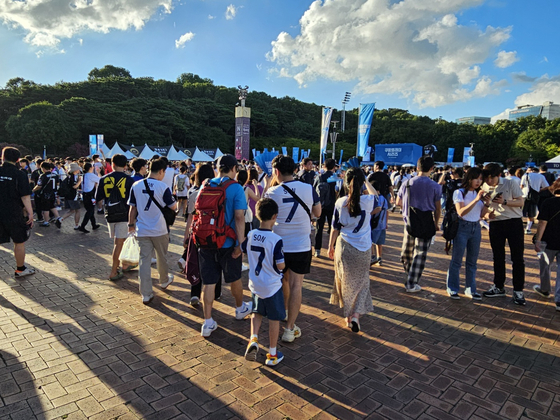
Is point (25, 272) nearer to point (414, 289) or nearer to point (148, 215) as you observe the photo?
point (148, 215)

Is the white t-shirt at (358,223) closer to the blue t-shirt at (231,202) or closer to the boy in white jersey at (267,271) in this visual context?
the boy in white jersey at (267,271)

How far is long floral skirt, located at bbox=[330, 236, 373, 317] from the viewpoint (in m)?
3.71

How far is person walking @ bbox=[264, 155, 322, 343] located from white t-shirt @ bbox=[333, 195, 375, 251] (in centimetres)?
43

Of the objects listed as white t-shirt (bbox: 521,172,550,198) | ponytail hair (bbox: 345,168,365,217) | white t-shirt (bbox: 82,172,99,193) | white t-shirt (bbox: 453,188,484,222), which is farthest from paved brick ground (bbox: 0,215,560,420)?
white t-shirt (bbox: 521,172,550,198)

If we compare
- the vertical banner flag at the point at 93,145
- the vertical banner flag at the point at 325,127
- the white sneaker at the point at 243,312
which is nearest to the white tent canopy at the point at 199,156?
the vertical banner flag at the point at 93,145

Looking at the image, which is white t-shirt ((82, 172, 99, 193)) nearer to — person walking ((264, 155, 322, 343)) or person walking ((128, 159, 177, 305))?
person walking ((128, 159, 177, 305))

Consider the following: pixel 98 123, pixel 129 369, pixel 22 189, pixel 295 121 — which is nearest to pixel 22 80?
pixel 98 123

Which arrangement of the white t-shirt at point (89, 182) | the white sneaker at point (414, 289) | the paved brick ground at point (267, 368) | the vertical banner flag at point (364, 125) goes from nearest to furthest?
the paved brick ground at point (267, 368) → the white sneaker at point (414, 289) → the white t-shirt at point (89, 182) → the vertical banner flag at point (364, 125)

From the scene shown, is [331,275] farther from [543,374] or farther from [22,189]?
[22,189]

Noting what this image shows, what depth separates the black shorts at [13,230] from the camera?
500cm

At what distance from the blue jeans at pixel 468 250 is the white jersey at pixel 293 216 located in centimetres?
262

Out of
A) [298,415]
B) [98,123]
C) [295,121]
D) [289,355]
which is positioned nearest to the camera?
[298,415]

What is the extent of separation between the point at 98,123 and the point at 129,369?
45583 millimetres

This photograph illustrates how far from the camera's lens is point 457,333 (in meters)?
3.89
